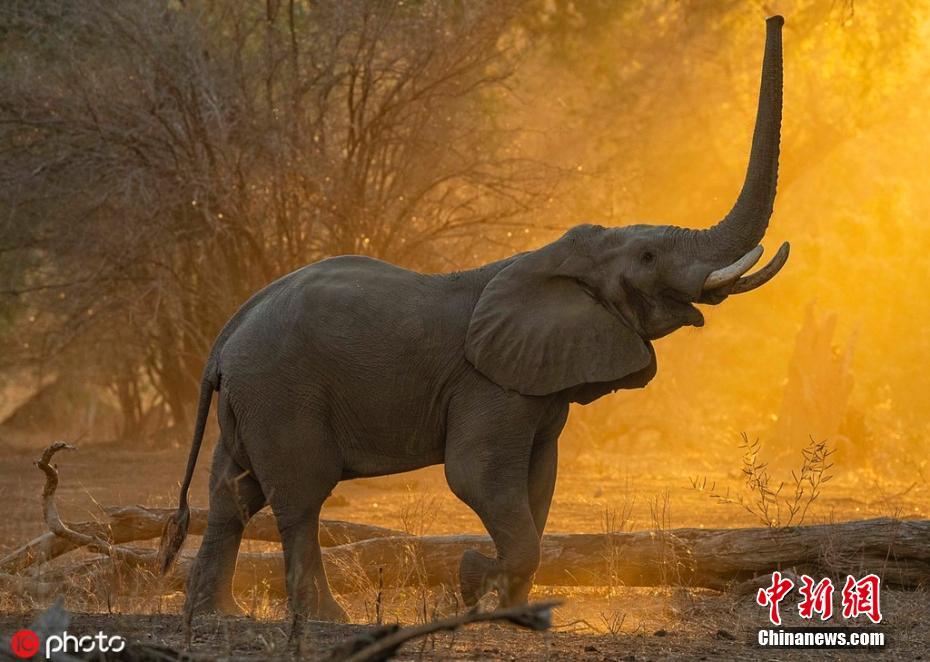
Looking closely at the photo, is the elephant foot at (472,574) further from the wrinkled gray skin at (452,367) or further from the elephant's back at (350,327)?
the elephant's back at (350,327)

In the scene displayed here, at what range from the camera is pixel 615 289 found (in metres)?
7.60

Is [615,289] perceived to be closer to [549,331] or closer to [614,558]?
[549,331]

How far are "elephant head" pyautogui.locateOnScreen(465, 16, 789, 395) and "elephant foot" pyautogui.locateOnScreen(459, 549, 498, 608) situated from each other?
87cm

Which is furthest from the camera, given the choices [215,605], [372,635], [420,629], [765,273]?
[215,605]

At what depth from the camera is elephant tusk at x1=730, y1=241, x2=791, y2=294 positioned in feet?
23.2

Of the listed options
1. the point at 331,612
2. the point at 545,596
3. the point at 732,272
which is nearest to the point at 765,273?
the point at 732,272

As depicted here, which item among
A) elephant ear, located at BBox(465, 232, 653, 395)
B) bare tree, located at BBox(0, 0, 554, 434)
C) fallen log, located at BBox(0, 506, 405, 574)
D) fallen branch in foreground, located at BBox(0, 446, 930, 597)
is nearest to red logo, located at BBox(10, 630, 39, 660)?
fallen branch in foreground, located at BBox(0, 446, 930, 597)

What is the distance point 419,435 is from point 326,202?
8977mm

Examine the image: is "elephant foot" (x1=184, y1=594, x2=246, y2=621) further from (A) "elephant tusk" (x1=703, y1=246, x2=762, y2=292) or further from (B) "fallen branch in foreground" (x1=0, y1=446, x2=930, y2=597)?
(A) "elephant tusk" (x1=703, y1=246, x2=762, y2=292)

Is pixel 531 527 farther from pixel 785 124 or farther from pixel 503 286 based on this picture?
pixel 785 124

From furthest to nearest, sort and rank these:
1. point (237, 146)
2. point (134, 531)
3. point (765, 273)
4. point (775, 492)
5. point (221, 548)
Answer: point (237, 146), point (775, 492), point (134, 531), point (221, 548), point (765, 273)

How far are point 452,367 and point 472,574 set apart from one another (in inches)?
41.9

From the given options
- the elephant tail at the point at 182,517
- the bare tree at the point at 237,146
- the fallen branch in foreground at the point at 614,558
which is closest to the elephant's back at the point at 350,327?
the elephant tail at the point at 182,517

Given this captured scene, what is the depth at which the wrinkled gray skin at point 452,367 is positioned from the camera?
740 cm
